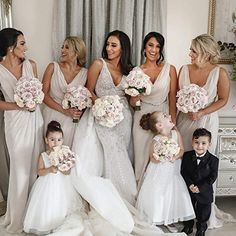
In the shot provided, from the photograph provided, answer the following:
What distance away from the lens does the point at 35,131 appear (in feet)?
11.8

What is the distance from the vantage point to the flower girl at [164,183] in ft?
11.6


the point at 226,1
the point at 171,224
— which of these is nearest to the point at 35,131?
the point at 171,224

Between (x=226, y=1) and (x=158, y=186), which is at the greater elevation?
(x=226, y=1)

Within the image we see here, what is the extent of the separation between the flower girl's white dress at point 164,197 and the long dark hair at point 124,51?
0.97 metres

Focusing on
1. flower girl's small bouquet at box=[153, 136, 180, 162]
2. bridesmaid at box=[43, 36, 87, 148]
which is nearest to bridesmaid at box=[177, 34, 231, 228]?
flower girl's small bouquet at box=[153, 136, 180, 162]

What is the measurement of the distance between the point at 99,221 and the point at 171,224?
30.9 inches

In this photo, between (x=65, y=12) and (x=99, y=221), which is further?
(x=65, y=12)

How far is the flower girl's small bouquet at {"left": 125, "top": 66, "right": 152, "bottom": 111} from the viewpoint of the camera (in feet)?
11.8

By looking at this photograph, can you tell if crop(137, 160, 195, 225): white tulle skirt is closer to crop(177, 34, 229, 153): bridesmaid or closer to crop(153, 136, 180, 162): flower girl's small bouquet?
crop(153, 136, 180, 162): flower girl's small bouquet

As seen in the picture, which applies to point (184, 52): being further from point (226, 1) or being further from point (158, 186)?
point (158, 186)

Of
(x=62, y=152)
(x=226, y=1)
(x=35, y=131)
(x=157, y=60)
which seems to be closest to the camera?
(x=62, y=152)

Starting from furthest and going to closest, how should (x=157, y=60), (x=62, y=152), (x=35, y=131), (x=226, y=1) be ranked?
(x=226, y=1) → (x=157, y=60) → (x=35, y=131) → (x=62, y=152)

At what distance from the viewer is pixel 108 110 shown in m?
3.54

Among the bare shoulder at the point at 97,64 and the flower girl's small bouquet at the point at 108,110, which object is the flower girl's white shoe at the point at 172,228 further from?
the bare shoulder at the point at 97,64
